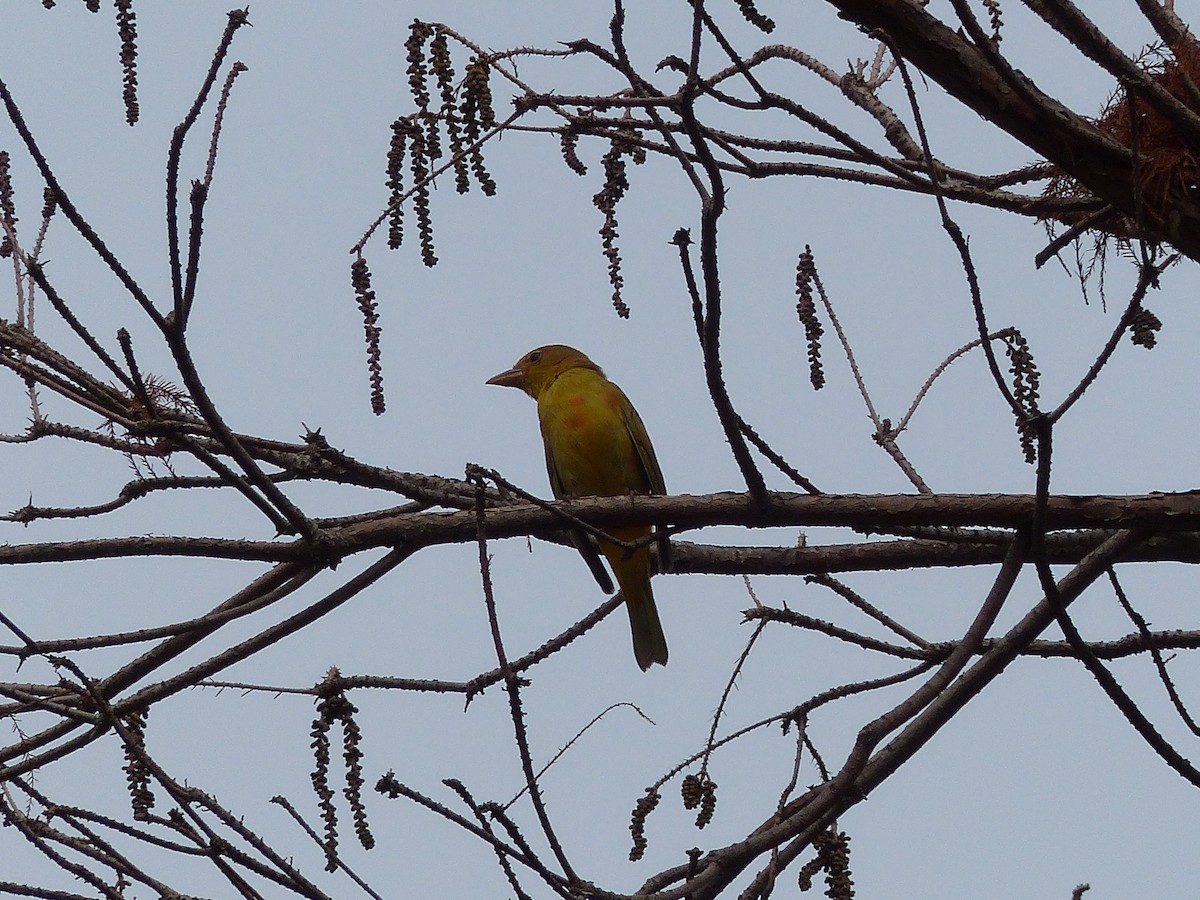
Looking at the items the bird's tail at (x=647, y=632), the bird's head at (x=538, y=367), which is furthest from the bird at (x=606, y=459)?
the bird's head at (x=538, y=367)

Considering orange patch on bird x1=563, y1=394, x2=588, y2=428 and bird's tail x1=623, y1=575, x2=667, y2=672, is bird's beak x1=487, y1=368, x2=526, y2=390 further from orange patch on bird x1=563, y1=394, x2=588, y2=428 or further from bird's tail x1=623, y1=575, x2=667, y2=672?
bird's tail x1=623, y1=575, x2=667, y2=672

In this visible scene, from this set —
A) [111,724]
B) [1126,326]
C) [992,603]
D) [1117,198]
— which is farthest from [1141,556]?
[111,724]

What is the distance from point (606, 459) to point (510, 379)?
120 centimetres

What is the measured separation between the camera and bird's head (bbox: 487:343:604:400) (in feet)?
22.9

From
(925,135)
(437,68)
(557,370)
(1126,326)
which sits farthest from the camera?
(557,370)

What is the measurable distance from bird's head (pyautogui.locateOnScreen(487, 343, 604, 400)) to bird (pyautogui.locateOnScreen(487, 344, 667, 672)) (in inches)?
14.2

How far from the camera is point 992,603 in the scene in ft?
10.1

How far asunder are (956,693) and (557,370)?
410 cm

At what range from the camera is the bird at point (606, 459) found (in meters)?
5.79

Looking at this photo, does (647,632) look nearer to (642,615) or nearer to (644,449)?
(642,615)

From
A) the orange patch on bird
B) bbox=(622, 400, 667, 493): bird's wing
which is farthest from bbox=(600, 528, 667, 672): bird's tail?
the orange patch on bird

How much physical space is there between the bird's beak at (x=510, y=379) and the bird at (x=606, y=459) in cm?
49

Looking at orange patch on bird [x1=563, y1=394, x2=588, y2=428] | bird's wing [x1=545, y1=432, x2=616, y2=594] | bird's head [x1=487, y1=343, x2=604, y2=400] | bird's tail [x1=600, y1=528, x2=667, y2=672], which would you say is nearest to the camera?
bird's wing [x1=545, y1=432, x2=616, y2=594]

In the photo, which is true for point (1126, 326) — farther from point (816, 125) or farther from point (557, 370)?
point (557, 370)
